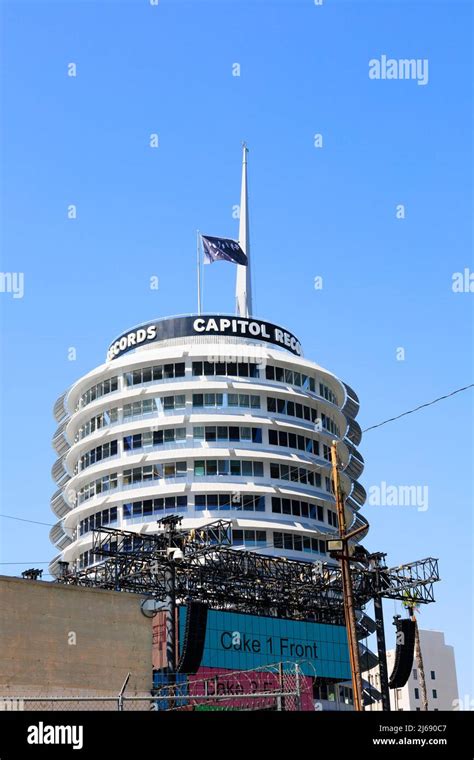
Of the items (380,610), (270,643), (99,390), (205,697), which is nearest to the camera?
(205,697)

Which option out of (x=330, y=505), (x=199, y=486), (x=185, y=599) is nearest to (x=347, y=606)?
(x=185, y=599)

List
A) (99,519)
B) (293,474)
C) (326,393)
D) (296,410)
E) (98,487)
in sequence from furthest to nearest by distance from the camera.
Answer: (326,393) → (296,410) → (98,487) → (99,519) → (293,474)

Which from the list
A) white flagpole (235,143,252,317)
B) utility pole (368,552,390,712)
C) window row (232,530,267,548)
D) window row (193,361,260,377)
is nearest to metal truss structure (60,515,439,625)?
utility pole (368,552,390,712)

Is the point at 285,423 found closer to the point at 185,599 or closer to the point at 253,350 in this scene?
the point at 253,350

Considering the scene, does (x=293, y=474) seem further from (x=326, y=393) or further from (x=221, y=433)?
(x=326, y=393)

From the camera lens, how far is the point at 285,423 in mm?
86500

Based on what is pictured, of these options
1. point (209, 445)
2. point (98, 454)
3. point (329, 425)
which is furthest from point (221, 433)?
point (329, 425)

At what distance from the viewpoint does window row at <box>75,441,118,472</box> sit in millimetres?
87750

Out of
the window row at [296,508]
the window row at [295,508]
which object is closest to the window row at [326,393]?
the window row at [296,508]

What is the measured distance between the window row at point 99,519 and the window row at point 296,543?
44.7ft

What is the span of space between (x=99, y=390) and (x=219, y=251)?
1703 centimetres

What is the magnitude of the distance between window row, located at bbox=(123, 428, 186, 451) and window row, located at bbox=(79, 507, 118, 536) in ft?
17.9

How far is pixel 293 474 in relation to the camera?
86250 millimetres
